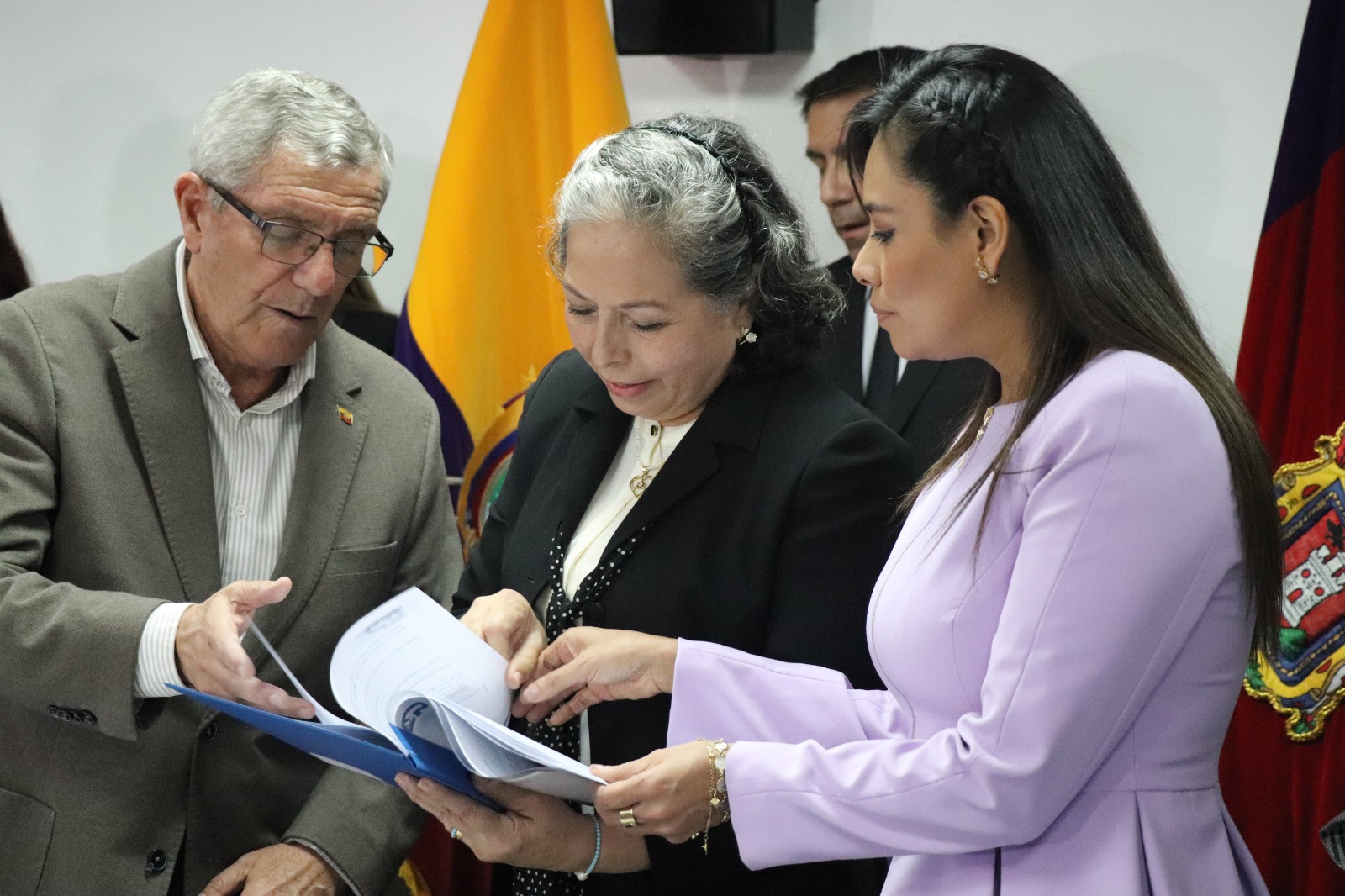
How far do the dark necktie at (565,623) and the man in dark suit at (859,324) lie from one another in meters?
1.17

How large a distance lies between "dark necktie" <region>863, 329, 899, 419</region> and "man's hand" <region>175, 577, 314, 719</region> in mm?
1710

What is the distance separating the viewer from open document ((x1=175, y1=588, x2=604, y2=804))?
146 centimetres

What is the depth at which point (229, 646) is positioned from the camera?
1.74 m

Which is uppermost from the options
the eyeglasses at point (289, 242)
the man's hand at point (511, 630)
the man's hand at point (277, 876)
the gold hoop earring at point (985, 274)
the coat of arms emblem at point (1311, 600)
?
the gold hoop earring at point (985, 274)

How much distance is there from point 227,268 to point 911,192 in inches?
45.6

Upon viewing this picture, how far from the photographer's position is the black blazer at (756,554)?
5.90ft

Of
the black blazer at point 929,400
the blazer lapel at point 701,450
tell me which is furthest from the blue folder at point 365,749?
the black blazer at point 929,400

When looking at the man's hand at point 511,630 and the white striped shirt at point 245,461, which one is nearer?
the man's hand at point 511,630

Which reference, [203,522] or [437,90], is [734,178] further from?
[437,90]


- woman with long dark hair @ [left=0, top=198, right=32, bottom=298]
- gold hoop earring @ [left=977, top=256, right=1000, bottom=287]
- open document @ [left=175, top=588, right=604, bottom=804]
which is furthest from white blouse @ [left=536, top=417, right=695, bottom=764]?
woman with long dark hair @ [left=0, top=198, right=32, bottom=298]

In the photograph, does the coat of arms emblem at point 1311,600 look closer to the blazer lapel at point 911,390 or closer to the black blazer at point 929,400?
the black blazer at point 929,400

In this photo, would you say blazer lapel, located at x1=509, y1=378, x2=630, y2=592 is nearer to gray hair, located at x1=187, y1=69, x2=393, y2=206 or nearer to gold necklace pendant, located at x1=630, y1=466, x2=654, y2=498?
gold necklace pendant, located at x1=630, y1=466, x2=654, y2=498

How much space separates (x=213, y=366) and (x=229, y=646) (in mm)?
587

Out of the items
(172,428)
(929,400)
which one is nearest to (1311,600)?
(929,400)
